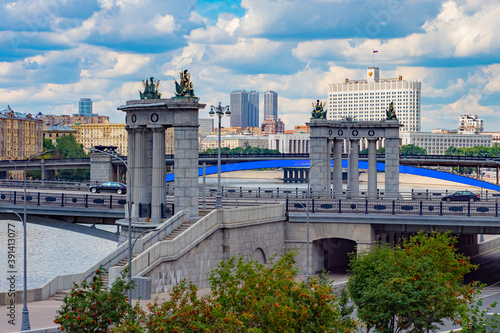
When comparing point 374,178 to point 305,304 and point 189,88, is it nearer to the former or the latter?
point 189,88

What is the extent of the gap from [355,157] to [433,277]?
41.3 meters

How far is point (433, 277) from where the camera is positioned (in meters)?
31.8

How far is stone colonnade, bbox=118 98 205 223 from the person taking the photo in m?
45.8

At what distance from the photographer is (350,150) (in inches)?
2778

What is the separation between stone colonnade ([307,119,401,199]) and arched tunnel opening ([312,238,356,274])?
7.47 meters

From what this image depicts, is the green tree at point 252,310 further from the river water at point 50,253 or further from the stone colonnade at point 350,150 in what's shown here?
the stone colonnade at point 350,150

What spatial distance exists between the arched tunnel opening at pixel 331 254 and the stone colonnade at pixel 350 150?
747 centimetres

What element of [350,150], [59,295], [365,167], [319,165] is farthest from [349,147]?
[365,167]

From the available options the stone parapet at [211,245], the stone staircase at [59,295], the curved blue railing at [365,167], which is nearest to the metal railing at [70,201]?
the stone parapet at [211,245]

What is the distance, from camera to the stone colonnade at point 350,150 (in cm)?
6769

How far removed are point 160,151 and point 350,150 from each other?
1091 inches

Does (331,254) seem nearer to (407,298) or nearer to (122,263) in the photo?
(122,263)

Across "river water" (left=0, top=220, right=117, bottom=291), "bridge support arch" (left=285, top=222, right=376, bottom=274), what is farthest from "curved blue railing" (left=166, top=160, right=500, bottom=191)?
"bridge support arch" (left=285, top=222, right=376, bottom=274)

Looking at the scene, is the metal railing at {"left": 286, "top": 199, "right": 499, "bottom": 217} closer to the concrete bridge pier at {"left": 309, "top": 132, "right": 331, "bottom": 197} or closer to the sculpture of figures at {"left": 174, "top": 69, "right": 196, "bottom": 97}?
the concrete bridge pier at {"left": 309, "top": 132, "right": 331, "bottom": 197}
